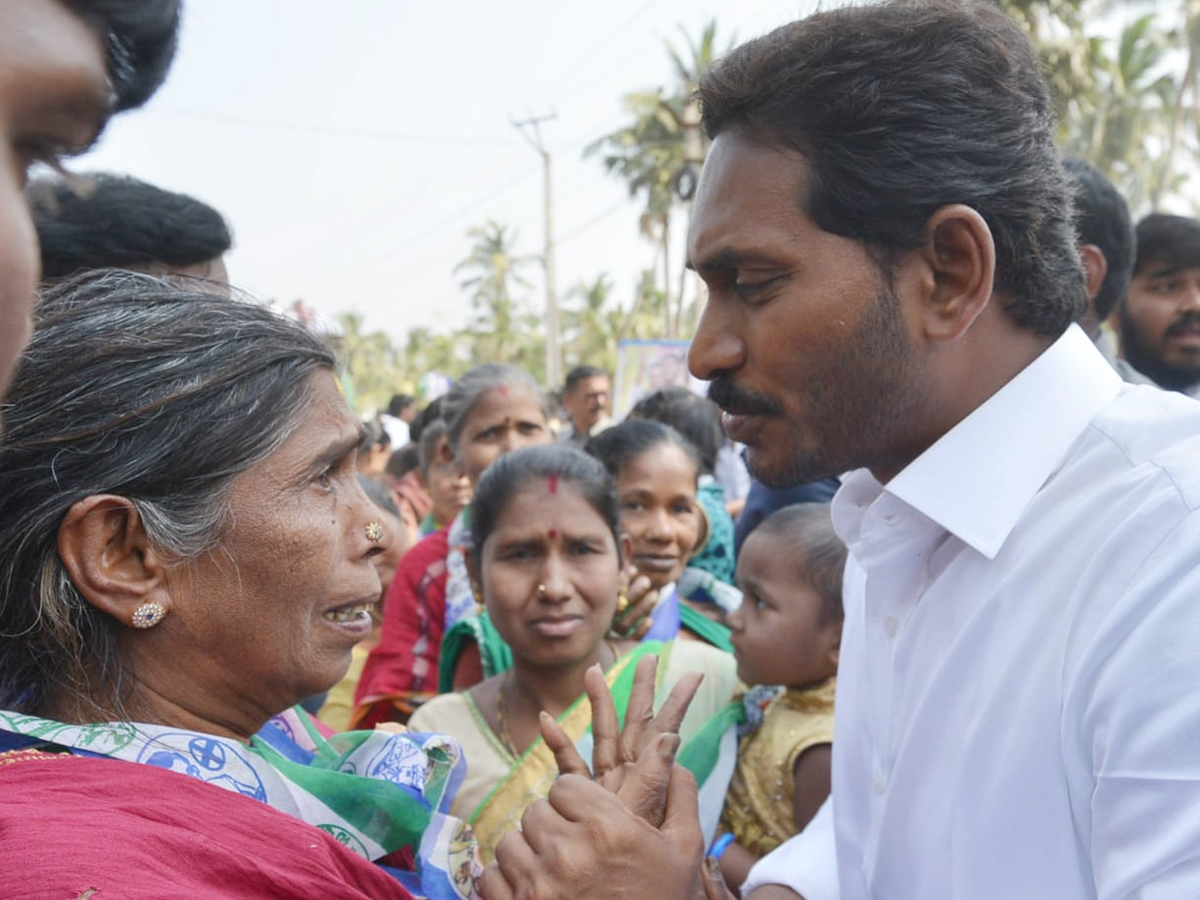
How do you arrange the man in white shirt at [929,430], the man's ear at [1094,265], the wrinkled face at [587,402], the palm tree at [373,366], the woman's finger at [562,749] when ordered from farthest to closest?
the palm tree at [373,366] < the wrinkled face at [587,402] < the man's ear at [1094,265] < the woman's finger at [562,749] < the man in white shirt at [929,430]

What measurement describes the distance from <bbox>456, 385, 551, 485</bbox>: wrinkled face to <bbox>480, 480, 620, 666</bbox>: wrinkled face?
175 centimetres

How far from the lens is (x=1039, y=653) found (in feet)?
4.68

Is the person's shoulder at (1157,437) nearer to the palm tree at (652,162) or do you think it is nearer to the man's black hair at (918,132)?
the man's black hair at (918,132)

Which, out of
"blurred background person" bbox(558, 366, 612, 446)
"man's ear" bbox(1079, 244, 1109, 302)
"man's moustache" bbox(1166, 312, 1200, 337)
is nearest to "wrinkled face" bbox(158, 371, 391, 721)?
"man's ear" bbox(1079, 244, 1109, 302)

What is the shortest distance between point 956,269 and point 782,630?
1.35 meters

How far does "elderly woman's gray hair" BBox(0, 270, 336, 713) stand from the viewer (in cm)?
150

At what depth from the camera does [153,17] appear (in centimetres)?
86

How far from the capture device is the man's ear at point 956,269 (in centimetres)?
171

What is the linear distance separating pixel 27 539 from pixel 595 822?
0.94 metres

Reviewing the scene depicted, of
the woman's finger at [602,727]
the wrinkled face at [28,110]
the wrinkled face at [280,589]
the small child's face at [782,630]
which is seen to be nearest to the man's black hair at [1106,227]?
the small child's face at [782,630]

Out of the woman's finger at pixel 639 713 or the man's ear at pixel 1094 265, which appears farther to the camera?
the man's ear at pixel 1094 265

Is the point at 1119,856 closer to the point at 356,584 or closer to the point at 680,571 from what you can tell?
the point at 356,584

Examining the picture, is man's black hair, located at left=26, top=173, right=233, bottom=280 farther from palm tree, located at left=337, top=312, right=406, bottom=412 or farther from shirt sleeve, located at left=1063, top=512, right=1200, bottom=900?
palm tree, located at left=337, top=312, right=406, bottom=412

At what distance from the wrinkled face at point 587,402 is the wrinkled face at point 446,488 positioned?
10.6ft
